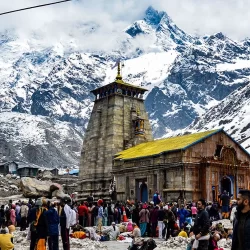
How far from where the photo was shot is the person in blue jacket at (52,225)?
44.7 ft

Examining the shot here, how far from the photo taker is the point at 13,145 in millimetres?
144875

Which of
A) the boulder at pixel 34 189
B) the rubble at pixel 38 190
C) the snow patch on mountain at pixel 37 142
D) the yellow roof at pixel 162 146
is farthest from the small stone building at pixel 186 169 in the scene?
the snow patch on mountain at pixel 37 142

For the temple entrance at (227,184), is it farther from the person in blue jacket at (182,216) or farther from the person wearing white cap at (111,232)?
the person wearing white cap at (111,232)

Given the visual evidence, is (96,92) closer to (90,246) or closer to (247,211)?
(90,246)

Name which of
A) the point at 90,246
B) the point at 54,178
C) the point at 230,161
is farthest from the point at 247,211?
the point at 54,178

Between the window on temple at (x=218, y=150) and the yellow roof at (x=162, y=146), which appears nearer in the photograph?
the yellow roof at (x=162, y=146)

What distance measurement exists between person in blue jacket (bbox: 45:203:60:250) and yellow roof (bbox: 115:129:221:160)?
64.4 ft

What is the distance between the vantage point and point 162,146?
121ft

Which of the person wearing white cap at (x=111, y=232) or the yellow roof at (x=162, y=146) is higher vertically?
the yellow roof at (x=162, y=146)

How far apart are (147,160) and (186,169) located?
4.07m

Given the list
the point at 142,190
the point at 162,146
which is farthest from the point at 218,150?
the point at 142,190

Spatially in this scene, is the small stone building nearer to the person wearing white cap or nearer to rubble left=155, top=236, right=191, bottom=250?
the person wearing white cap

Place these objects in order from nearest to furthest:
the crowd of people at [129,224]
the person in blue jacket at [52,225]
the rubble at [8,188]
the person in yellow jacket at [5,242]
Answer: the crowd of people at [129,224], the person in yellow jacket at [5,242], the person in blue jacket at [52,225], the rubble at [8,188]

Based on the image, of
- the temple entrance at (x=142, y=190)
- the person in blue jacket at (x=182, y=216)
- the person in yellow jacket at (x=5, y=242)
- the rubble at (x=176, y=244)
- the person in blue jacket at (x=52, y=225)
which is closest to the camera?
the person in yellow jacket at (x=5, y=242)
